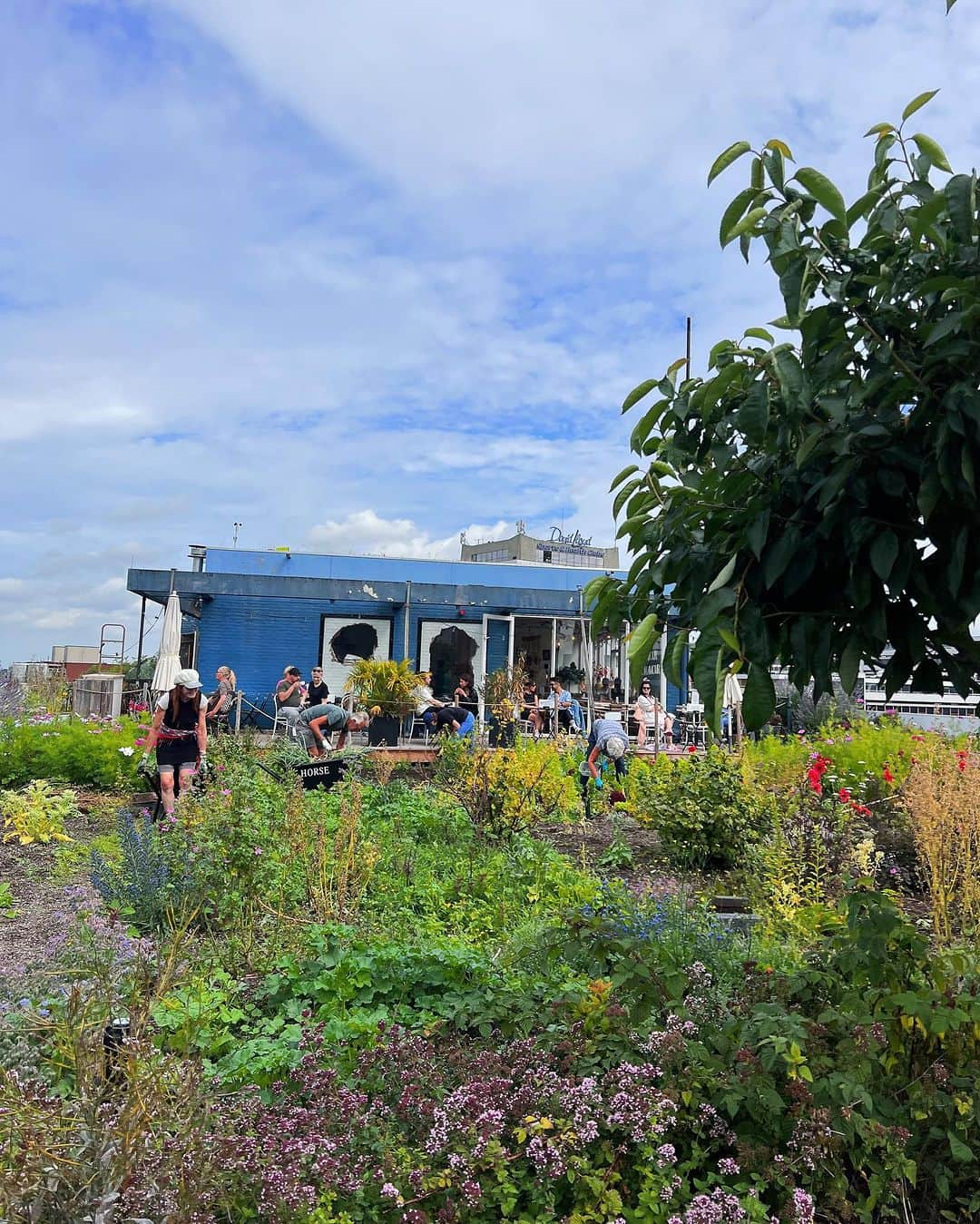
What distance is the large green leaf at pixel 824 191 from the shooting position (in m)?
1.90

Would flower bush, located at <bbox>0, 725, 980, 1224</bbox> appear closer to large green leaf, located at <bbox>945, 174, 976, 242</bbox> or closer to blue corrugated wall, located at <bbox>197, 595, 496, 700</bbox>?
large green leaf, located at <bbox>945, 174, 976, 242</bbox>

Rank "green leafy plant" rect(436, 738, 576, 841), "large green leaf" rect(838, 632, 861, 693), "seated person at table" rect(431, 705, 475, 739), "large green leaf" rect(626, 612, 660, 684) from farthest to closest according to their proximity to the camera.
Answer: "seated person at table" rect(431, 705, 475, 739) → "green leafy plant" rect(436, 738, 576, 841) → "large green leaf" rect(838, 632, 861, 693) → "large green leaf" rect(626, 612, 660, 684)

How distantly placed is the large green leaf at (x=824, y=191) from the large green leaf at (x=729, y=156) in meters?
0.12

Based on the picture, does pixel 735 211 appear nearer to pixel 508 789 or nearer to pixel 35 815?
pixel 508 789

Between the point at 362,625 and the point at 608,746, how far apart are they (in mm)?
11322

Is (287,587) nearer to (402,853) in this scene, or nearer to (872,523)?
(402,853)

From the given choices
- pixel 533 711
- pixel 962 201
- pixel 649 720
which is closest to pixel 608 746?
pixel 649 720

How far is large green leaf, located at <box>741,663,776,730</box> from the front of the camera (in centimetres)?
180

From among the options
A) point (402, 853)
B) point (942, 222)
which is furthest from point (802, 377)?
point (402, 853)

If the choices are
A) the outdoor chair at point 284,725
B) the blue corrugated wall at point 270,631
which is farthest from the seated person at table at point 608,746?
the blue corrugated wall at point 270,631

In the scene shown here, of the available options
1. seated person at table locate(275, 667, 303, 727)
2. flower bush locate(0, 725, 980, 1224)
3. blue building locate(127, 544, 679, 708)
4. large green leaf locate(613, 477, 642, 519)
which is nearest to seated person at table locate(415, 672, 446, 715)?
seated person at table locate(275, 667, 303, 727)

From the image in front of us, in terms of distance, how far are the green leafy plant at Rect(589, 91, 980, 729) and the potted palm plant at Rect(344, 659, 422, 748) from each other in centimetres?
1220

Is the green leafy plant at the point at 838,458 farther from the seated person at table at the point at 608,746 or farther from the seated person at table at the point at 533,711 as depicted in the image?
the seated person at table at the point at 533,711

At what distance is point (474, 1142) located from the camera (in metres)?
2.31
